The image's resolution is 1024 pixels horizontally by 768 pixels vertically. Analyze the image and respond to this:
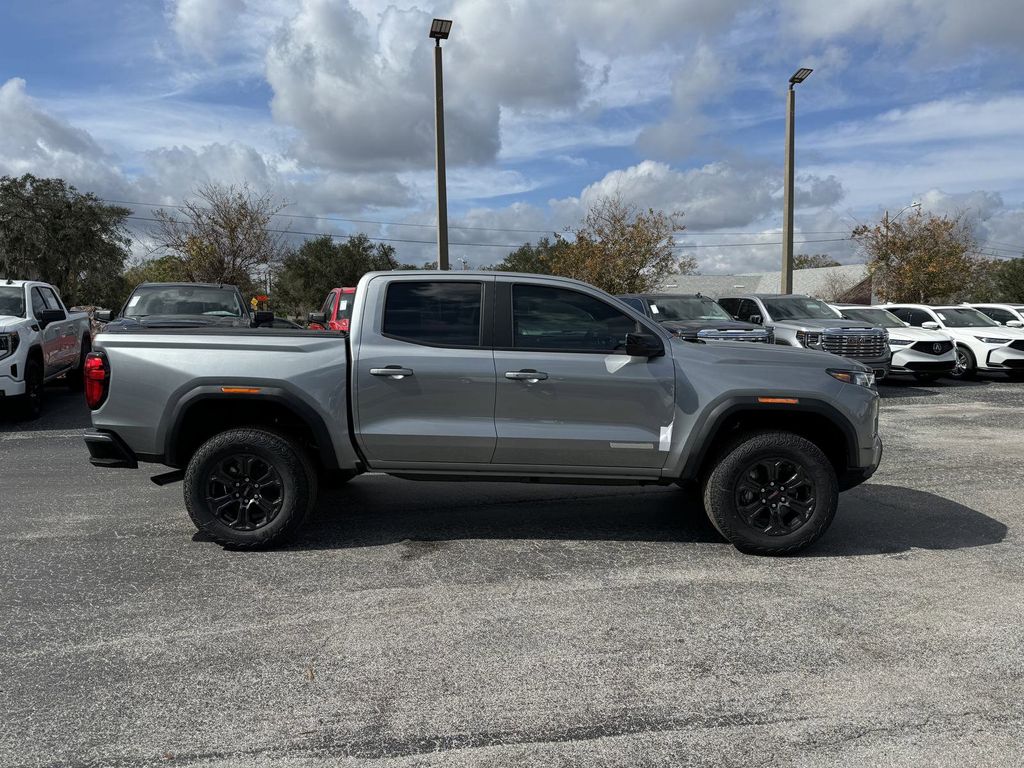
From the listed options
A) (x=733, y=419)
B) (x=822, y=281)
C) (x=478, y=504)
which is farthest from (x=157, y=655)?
(x=822, y=281)

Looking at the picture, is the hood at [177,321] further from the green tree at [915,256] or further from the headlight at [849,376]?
the green tree at [915,256]

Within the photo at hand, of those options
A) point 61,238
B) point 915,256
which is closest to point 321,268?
point 61,238

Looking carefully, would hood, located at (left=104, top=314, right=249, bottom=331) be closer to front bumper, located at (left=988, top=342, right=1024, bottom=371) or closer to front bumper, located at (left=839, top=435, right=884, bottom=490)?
front bumper, located at (left=839, top=435, right=884, bottom=490)

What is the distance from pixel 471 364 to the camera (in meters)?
5.20

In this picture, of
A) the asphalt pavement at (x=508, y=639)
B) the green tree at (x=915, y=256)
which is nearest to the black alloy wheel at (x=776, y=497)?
the asphalt pavement at (x=508, y=639)

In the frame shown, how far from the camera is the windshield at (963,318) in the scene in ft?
56.6

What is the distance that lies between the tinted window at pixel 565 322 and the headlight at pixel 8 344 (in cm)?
790

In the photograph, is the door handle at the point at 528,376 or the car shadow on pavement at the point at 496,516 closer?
the door handle at the point at 528,376

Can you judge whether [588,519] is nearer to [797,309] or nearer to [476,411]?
[476,411]

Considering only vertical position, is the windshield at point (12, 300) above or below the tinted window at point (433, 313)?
above

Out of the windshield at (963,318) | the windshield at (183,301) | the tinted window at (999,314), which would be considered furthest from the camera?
the tinted window at (999,314)

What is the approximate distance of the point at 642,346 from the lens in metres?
5.15

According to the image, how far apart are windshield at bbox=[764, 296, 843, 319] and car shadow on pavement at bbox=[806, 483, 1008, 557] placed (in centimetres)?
879

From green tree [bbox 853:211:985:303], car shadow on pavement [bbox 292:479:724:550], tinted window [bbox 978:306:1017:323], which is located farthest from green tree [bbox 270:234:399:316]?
car shadow on pavement [bbox 292:479:724:550]
